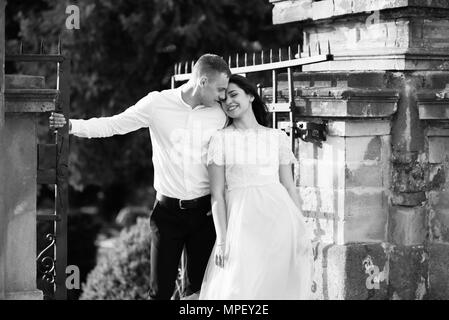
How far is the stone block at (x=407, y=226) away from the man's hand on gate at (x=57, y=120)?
7.26ft

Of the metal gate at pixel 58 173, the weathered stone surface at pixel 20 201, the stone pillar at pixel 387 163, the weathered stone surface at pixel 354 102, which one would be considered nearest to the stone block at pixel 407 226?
the stone pillar at pixel 387 163

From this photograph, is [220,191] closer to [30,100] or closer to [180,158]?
[180,158]

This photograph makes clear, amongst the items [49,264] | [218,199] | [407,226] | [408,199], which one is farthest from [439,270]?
[49,264]

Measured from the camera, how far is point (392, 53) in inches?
253

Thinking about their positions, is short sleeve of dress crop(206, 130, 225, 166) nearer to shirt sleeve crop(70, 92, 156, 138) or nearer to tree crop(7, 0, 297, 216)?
shirt sleeve crop(70, 92, 156, 138)

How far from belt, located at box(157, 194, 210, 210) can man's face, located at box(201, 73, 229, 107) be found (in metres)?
0.54

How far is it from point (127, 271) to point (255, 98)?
4199 millimetres

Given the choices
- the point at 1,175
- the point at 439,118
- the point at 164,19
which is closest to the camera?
the point at 1,175

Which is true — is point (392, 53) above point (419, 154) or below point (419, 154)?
above

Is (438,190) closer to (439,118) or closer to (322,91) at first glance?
(439,118)

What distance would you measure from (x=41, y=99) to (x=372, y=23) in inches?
91.1

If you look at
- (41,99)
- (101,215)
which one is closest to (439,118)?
(41,99)

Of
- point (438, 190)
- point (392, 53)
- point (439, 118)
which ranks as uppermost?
point (392, 53)

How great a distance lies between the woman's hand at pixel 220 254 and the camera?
17.6ft
